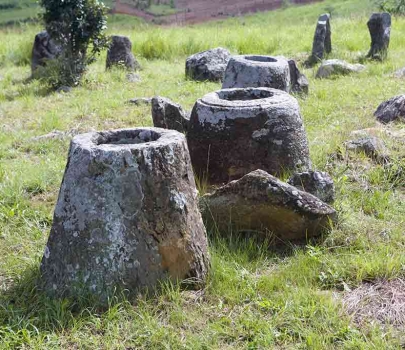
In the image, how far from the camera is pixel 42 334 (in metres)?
3.18

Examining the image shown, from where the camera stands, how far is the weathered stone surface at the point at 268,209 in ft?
13.2

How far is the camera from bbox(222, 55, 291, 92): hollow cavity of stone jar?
22.0 ft

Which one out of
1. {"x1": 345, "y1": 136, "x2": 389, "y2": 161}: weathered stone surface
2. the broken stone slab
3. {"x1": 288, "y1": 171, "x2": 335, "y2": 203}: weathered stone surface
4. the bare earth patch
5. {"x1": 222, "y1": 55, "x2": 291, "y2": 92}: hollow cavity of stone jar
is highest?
{"x1": 222, "y1": 55, "x2": 291, "y2": 92}: hollow cavity of stone jar

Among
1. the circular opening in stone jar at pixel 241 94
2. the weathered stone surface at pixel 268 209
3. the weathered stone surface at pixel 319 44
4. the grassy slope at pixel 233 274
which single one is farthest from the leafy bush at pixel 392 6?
the weathered stone surface at pixel 268 209

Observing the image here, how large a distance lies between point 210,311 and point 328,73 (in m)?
8.00

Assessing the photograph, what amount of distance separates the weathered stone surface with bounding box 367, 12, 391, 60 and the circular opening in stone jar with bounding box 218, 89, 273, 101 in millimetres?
7191

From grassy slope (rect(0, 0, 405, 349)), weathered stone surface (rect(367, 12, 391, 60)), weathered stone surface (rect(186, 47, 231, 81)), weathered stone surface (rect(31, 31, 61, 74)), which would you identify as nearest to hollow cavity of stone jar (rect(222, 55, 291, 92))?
grassy slope (rect(0, 0, 405, 349))

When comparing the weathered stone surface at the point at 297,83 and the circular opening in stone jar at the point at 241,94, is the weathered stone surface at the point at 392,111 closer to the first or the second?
the weathered stone surface at the point at 297,83

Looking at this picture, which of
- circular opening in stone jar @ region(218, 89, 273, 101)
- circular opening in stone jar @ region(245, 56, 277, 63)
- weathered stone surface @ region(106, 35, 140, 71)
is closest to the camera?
circular opening in stone jar @ region(218, 89, 273, 101)

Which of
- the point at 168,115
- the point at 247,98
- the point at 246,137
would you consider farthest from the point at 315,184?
the point at 168,115

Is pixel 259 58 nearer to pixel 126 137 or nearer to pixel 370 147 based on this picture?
pixel 370 147

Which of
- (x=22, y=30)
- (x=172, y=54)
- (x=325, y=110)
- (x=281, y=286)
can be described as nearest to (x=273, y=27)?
(x=172, y=54)

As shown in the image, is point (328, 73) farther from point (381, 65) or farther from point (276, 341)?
point (276, 341)

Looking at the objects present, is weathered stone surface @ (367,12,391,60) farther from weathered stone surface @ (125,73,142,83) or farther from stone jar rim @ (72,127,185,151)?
stone jar rim @ (72,127,185,151)
